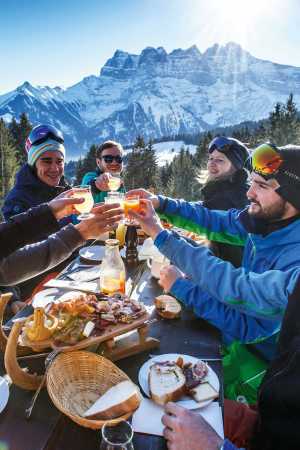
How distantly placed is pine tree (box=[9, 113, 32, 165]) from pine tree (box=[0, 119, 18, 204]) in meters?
1.68

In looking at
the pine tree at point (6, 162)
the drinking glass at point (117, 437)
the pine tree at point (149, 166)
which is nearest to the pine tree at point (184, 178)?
the pine tree at point (149, 166)

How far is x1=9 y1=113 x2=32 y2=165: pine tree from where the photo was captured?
4303cm

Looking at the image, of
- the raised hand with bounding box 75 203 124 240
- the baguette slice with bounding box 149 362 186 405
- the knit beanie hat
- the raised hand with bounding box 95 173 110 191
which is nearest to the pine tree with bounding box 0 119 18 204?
the raised hand with bounding box 95 173 110 191

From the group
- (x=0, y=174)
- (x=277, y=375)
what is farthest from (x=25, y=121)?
(x=277, y=375)

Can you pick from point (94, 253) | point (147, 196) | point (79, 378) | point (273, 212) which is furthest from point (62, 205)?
point (273, 212)

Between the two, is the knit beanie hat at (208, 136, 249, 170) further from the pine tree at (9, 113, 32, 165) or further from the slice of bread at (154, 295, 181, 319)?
the pine tree at (9, 113, 32, 165)

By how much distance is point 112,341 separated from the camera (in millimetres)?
2131

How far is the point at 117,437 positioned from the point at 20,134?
158ft

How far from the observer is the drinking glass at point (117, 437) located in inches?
52.9

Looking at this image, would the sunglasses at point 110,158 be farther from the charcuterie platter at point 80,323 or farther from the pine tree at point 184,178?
the pine tree at point 184,178

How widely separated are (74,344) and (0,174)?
→ 139 feet

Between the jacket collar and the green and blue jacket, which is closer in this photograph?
the green and blue jacket

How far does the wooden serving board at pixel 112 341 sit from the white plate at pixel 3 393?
0.74 ft

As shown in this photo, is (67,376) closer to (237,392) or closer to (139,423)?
(139,423)
